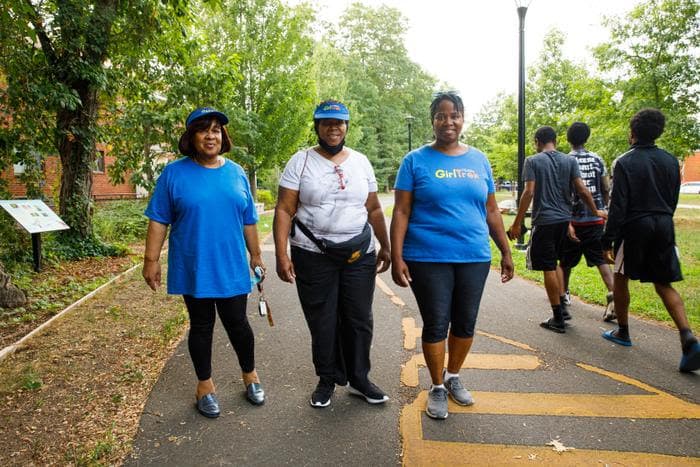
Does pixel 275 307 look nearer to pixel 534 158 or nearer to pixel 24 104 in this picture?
pixel 534 158

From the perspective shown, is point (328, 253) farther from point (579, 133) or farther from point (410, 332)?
point (579, 133)

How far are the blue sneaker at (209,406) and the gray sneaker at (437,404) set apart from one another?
144 cm

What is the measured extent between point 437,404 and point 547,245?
2.51m

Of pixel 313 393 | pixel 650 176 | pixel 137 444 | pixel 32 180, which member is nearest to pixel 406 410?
pixel 313 393

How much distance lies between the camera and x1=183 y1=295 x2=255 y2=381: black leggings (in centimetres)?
324

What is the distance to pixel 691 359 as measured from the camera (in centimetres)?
378

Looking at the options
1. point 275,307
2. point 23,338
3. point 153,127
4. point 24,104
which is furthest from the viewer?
point 153,127

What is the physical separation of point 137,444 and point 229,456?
Result: 1.97 feet

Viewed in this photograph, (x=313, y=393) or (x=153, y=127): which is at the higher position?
(x=153, y=127)

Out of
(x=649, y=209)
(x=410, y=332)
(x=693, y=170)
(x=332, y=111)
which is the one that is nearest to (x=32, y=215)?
(x=410, y=332)

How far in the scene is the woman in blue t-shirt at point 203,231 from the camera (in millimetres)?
3131

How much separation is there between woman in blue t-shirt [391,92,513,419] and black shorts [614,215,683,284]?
1714mm

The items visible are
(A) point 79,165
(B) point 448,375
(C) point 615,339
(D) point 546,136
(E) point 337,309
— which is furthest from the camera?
(A) point 79,165

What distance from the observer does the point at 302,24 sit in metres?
18.2
